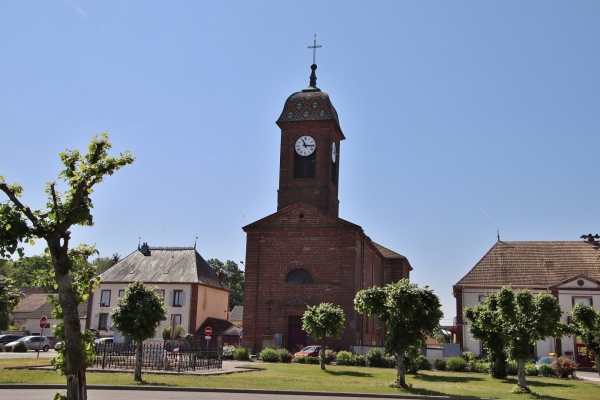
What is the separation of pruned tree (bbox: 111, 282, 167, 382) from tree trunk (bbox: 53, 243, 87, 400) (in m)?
13.0

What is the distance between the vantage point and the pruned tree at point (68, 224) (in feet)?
35.3

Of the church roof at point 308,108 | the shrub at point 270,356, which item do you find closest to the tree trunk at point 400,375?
the shrub at point 270,356

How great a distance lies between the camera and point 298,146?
49375 millimetres

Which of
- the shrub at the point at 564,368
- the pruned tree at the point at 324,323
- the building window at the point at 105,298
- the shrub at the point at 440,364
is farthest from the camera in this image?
the building window at the point at 105,298

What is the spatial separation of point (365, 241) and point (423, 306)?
21972 millimetres

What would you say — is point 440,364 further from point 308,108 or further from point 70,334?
point 70,334

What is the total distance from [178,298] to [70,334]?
4767 centimetres

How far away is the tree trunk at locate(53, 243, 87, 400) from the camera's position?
10773 millimetres

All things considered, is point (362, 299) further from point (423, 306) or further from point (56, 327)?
point (56, 327)

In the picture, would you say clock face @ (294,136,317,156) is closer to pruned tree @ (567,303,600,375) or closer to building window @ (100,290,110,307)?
pruned tree @ (567,303,600,375)

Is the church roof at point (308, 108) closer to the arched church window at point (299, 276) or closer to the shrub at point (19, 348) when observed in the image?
the arched church window at point (299, 276)

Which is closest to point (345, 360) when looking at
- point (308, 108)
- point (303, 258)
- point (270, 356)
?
point (270, 356)

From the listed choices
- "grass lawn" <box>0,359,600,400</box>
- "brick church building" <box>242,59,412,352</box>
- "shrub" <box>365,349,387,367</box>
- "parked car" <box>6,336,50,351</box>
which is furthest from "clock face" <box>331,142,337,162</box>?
"parked car" <box>6,336,50,351</box>

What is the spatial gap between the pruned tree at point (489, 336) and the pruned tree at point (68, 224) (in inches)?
830
